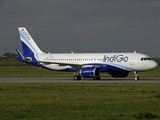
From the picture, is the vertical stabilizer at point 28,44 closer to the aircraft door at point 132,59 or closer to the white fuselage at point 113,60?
the white fuselage at point 113,60

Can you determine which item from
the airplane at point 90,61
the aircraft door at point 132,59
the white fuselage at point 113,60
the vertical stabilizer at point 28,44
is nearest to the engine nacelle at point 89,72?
the airplane at point 90,61

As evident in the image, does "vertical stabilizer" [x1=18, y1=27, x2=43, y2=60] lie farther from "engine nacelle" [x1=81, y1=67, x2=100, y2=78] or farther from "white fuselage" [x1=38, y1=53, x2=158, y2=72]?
"engine nacelle" [x1=81, y1=67, x2=100, y2=78]

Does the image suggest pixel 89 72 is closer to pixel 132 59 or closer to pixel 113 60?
pixel 113 60

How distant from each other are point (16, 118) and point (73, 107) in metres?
4.02

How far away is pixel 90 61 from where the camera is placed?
1786 inches

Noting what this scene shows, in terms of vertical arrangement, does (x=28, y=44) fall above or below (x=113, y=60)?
above

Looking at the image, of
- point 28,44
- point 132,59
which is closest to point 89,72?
point 132,59

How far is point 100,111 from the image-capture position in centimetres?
1513

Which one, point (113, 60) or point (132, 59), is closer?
point (132, 59)

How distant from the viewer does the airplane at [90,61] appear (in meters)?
41.7

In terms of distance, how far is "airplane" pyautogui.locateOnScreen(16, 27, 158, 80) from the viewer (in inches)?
1640

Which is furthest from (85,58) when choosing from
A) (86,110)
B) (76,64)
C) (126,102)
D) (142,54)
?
(86,110)

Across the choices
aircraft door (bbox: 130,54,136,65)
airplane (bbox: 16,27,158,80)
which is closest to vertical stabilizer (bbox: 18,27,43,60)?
airplane (bbox: 16,27,158,80)

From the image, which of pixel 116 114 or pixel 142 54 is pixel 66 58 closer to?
pixel 142 54
